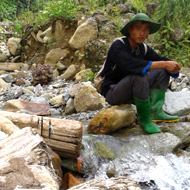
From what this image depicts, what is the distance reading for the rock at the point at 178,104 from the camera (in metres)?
3.71

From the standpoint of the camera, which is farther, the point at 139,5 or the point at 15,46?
the point at 15,46

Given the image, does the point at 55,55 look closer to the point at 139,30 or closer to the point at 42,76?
the point at 42,76

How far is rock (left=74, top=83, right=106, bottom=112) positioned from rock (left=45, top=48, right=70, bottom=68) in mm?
3593

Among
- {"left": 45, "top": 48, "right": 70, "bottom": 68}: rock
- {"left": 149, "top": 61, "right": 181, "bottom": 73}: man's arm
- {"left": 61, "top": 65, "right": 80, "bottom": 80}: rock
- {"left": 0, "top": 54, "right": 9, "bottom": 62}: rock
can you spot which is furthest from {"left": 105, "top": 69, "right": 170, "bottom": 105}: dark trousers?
{"left": 0, "top": 54, "right": 9, "bottom": 62}: rock

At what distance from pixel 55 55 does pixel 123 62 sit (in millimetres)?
5602

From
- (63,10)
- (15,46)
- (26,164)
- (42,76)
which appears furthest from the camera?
(15,46)

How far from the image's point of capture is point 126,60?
9.48ft

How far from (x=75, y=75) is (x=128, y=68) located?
4.22 meters

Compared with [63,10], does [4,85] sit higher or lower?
lower

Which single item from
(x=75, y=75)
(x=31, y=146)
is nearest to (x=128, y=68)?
(x=31, y=146)

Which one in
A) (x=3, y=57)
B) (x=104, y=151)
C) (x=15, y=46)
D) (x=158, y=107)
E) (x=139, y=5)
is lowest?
(x=3, y=57)

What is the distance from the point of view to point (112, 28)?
7184mm

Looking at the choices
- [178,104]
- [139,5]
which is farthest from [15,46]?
[178,104]

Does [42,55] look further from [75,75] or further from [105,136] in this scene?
[105,136]
